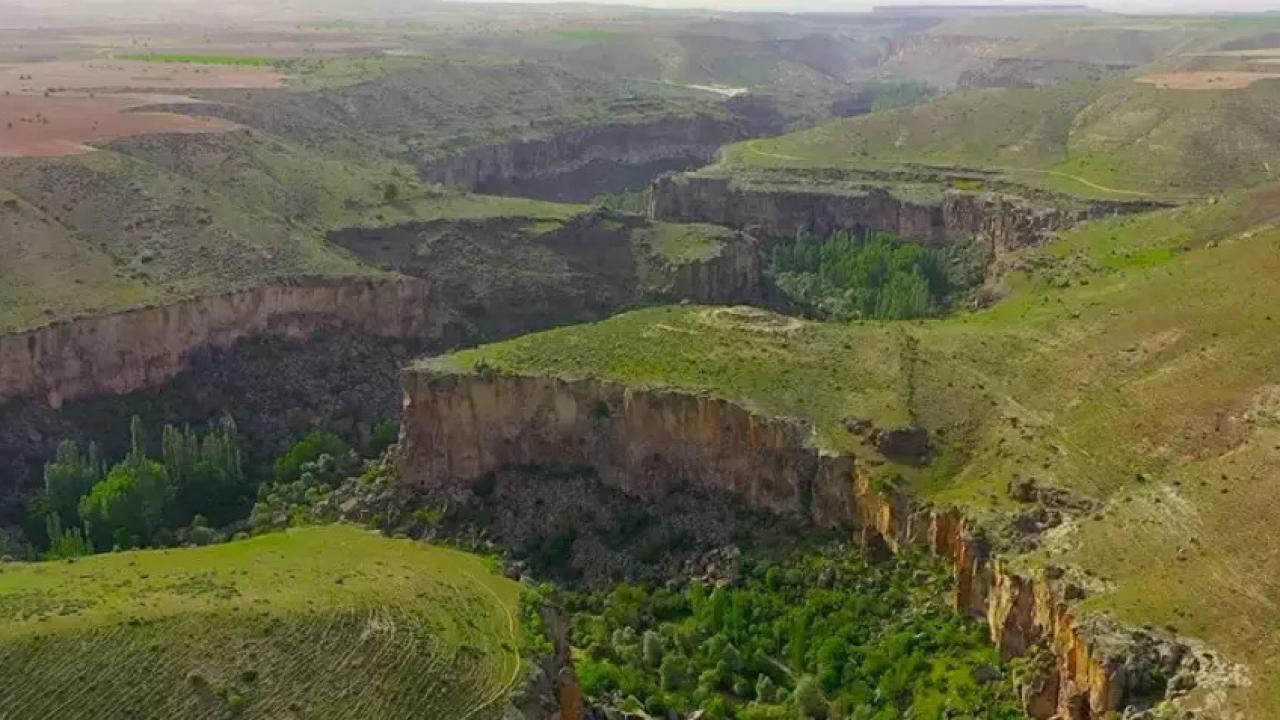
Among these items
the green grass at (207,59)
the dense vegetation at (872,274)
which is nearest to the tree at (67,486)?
the dense vegetation at (872,274)

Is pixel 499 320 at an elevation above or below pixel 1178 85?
below

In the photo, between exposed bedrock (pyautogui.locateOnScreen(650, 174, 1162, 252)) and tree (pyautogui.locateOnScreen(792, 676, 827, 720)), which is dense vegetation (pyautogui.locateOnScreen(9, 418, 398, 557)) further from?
exposed bedrock (pyautogui.locateOnScreen(650, 174, 1162, 252))

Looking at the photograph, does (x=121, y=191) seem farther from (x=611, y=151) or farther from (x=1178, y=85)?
(x=1178, y=85)

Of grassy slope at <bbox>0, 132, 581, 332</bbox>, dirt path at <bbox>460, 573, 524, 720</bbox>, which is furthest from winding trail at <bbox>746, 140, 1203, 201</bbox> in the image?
dirt path at <bbox>460, 573, 524, 720</bbox>

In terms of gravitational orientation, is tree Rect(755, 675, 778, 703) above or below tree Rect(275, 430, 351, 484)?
below

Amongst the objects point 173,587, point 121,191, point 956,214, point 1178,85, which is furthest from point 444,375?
point 1178,85

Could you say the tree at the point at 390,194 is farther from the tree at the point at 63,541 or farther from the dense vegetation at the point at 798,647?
the dense vegetation at the point at 798,647
